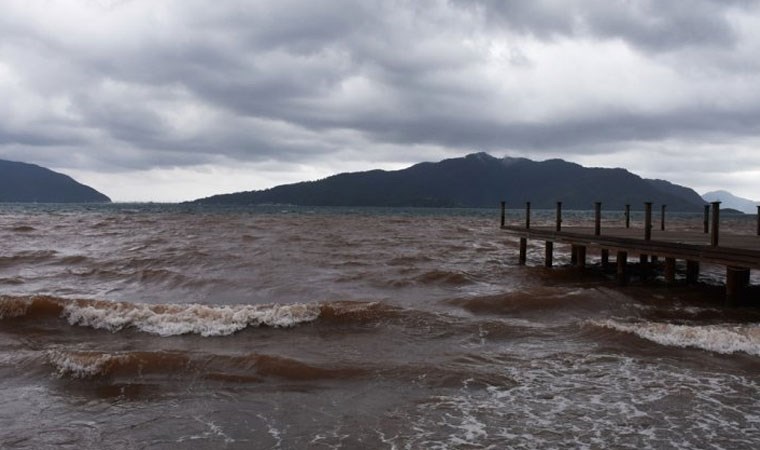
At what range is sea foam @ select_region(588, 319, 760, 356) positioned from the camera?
11.1 m

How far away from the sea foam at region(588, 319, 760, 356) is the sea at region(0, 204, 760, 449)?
0.05 metres

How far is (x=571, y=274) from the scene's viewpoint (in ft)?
77.6

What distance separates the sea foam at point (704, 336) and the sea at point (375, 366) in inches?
1.9

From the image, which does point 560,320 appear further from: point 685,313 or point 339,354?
point 339,354

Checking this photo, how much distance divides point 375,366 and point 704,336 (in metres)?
6.57

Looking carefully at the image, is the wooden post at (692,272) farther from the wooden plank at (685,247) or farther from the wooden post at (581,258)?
the wooden post at (581,258)

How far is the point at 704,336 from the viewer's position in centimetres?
1160

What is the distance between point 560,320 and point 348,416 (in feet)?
26.9

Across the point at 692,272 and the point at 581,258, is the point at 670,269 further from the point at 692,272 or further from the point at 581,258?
the point at 581,258

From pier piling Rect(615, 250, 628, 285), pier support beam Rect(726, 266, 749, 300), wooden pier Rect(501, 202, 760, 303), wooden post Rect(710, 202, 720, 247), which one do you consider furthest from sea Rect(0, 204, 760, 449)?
wooden post Rect(710, 202, 720, 247)

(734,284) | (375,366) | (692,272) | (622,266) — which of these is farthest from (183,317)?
(692,272)

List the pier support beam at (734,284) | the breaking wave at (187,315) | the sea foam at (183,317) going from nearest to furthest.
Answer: the sea foam at (183,317) → the breaking wave at (187,315) → the pier support beam at (734,284)

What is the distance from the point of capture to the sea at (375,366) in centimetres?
717

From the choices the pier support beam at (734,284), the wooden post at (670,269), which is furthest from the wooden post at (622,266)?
the pier support beam at (734,284)
